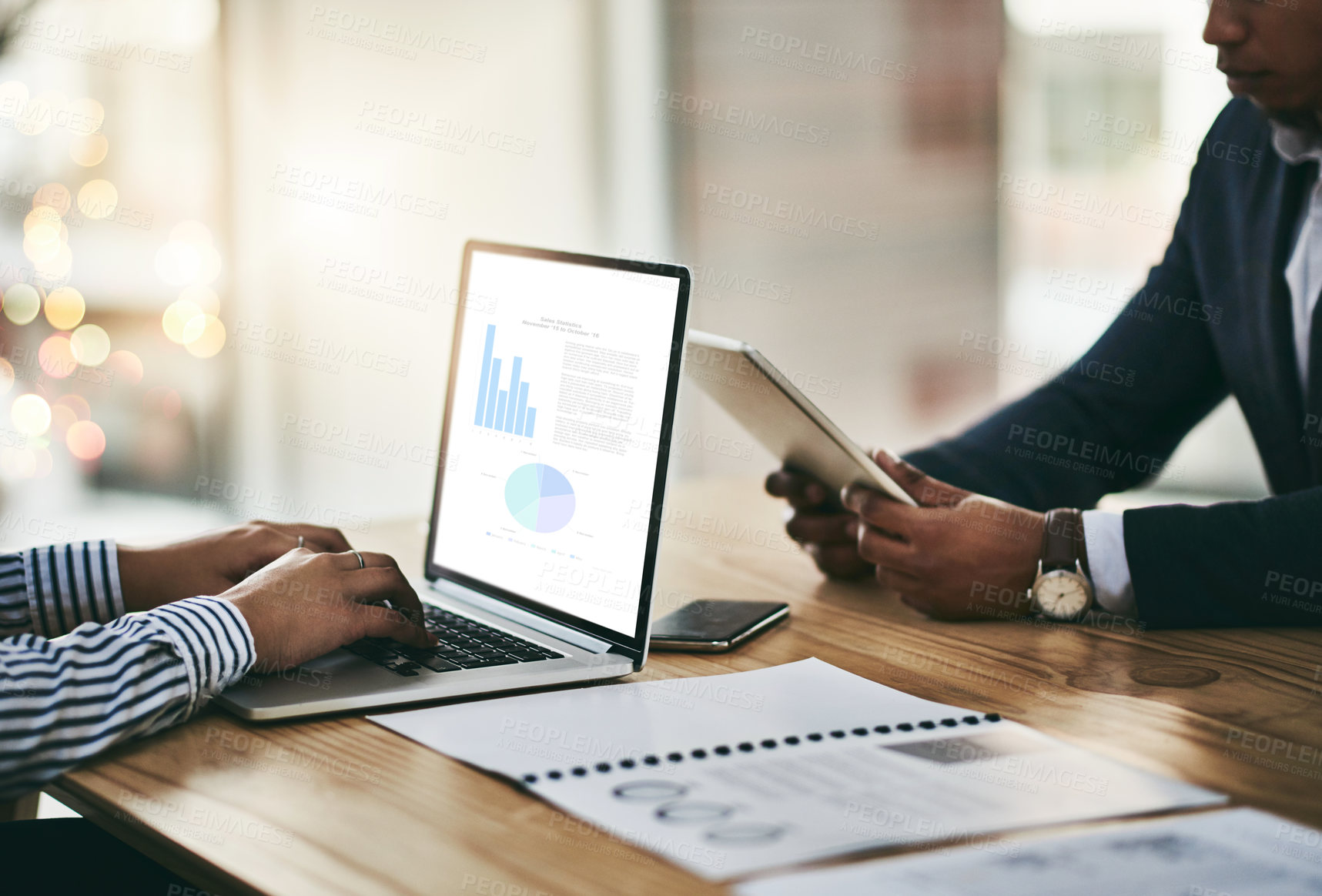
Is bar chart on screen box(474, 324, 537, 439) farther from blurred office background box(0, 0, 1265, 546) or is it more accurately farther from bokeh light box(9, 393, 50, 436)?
bokeh light box(9, 393, 50, 436)

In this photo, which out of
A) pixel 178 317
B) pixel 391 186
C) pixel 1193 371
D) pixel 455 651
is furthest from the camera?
pixel 391 186

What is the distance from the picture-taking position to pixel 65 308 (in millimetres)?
3432

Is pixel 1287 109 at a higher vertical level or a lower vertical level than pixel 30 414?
higher

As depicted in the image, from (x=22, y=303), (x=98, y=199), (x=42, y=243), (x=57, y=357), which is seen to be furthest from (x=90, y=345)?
(x=98, y=199)

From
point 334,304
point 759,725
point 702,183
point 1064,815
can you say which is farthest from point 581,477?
point 702,183

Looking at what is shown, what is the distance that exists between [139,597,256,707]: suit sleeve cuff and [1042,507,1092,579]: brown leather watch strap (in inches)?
30.7

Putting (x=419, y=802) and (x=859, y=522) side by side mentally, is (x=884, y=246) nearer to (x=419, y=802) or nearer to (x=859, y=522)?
(x=859, y=522)

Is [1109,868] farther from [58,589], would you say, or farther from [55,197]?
[55,197]

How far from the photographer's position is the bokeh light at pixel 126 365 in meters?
3.52

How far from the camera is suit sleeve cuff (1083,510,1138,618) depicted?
3.60 feet

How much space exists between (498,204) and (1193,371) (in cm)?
308

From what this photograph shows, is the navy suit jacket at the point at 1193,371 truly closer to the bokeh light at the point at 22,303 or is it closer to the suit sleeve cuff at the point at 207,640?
the suit sleeve cuff at the point at 207,640

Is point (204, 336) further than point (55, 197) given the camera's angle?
Yes

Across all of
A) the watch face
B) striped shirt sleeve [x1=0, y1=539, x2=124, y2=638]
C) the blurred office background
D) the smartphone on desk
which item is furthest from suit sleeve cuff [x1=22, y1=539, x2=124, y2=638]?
the blurred office background
